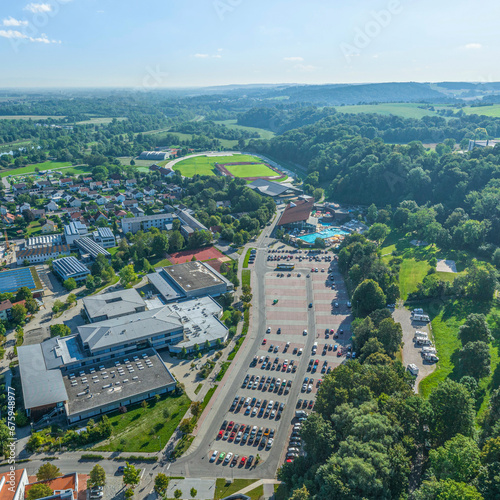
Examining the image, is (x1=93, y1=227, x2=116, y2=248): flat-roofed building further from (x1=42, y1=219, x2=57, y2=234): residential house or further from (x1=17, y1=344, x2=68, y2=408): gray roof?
(x1=17, y1=344, x2=68, y2=408): gray roof

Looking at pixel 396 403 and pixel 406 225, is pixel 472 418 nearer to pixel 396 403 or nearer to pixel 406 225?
pixel 396 403

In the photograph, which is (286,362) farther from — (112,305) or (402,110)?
(402,110)

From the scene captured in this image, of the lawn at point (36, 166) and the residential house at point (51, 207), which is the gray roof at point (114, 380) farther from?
→ the lawn at point (36, 166)

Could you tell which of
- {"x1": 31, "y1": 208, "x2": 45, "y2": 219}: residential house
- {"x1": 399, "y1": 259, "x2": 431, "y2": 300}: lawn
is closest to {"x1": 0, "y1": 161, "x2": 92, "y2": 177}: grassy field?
{"x1": 31, "y1": 208, "x2": 45, "y2": 219}: residential house

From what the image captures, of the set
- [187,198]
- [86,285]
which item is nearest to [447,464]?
[86,285]

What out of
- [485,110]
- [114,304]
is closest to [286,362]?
[114,304]

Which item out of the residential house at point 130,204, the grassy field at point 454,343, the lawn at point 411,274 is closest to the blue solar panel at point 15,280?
the residential house at point 130,204
